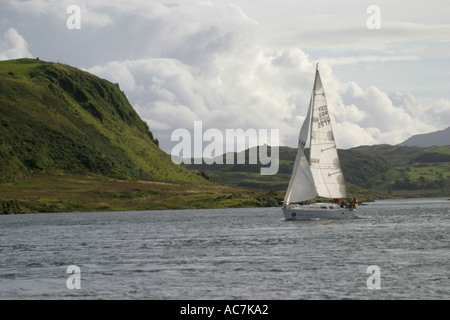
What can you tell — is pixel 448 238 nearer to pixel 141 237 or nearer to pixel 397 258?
pixel 397 258

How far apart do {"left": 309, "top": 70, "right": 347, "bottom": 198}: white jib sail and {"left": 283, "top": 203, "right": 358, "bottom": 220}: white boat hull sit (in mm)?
2205

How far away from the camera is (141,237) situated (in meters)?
91.8

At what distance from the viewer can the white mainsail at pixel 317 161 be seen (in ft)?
352

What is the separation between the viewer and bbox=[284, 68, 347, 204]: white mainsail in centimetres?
10738

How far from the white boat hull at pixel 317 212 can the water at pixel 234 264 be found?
12.1m

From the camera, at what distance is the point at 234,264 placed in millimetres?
57906

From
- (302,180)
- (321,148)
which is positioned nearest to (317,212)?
(302,180)

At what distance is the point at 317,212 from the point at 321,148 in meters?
11.0

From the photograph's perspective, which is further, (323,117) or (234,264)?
(323,117)
